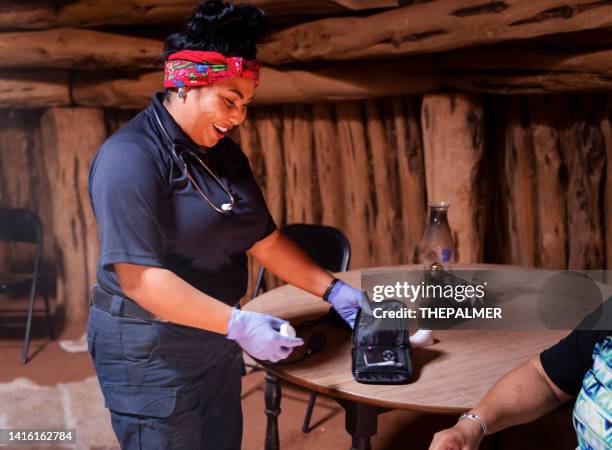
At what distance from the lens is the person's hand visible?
1723 millimetres

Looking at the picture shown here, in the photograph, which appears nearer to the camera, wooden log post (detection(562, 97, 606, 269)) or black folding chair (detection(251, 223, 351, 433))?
black folding chair (detection(251, 223, 351, 433))

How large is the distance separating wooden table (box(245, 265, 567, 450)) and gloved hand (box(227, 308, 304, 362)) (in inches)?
4.6

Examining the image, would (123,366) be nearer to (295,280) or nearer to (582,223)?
(295,280)

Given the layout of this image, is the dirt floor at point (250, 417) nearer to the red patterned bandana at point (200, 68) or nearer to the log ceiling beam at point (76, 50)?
the log ceiling beam at point (76, 50)

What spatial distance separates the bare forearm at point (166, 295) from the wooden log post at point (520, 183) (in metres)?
2.64

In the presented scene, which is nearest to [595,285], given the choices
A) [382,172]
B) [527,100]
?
[527,100]

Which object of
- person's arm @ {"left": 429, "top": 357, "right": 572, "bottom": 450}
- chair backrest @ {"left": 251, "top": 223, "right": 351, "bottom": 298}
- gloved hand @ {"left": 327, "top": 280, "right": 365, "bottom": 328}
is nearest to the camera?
person's arm @ {"left": 429, "top": 357, "right": 572, "bottom": 450}

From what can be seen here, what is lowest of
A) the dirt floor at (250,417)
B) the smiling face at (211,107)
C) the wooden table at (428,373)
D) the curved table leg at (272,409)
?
the dirt floor at (250,417)

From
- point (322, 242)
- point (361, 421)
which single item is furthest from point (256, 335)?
point (322, 242)

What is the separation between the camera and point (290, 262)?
2650 mm

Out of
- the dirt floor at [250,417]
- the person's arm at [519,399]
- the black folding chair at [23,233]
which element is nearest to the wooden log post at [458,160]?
the dirt floor at [250,417]

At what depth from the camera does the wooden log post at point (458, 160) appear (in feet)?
13.3

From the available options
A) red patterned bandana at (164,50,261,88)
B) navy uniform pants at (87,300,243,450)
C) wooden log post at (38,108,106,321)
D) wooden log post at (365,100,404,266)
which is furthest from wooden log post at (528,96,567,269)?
wooden log post at (38,108,106,321)

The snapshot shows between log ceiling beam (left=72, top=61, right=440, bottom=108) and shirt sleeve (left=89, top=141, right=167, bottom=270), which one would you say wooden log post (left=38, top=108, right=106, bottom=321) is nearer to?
log ceiling beam (left=72, top=61, right=440, bottom=108)
